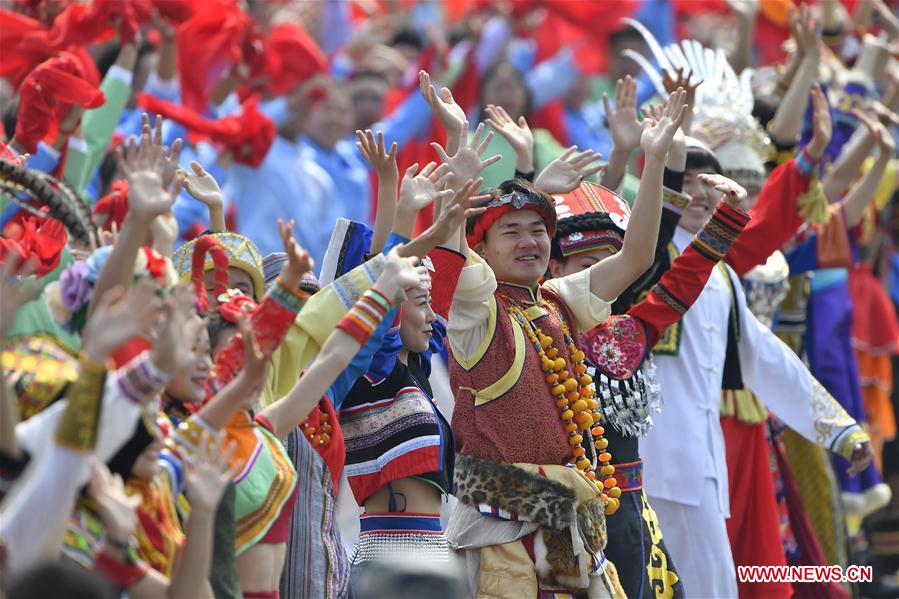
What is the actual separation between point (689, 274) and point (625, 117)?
834mm

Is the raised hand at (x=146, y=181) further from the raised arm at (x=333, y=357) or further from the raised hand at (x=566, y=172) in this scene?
the raised hand at (x=566, y=172)

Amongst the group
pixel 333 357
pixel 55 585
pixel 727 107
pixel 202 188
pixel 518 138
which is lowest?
pixel 55 585

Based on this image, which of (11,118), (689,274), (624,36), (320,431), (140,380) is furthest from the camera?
(624,36)

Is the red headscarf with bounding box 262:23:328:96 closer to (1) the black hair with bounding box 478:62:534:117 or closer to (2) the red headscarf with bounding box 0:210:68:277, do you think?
(1) the black hair with bounding box 478:62:534:117

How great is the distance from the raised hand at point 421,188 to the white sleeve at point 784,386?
2035 mm

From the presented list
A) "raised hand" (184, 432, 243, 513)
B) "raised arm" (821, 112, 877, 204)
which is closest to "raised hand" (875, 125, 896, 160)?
"raised arm" (821, 112, 877, 204)

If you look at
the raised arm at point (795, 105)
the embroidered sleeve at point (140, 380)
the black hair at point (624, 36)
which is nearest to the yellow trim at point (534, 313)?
the embroidered sleeve at point (140, 380)

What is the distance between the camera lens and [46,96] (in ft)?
21.4

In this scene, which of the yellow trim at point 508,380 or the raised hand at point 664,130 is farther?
the raised hand at point 664,130

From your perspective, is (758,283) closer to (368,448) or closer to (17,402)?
(368,448)

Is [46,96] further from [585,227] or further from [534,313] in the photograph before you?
[534,313]

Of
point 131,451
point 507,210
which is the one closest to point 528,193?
point 507,210

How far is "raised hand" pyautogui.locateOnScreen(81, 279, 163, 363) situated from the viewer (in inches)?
135

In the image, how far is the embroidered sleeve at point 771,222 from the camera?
697 cm
